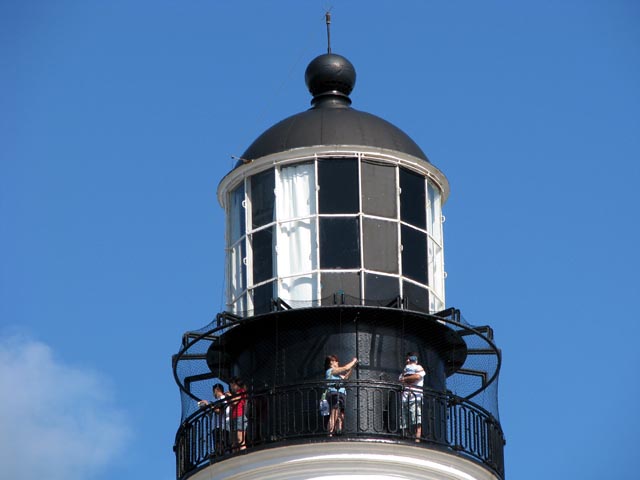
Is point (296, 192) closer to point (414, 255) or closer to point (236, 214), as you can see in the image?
point (236, 214)

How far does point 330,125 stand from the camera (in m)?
37.8

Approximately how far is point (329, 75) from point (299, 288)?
4.13m

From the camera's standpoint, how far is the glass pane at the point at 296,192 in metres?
37.2

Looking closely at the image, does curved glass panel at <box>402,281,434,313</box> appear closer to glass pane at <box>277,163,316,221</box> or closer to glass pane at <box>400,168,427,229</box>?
glass pane at <box>400,168,427,229</box>

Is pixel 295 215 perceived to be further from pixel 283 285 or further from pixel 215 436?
pixel 215 436

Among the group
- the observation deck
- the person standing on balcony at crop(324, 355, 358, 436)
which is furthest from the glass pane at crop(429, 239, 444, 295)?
the person standing on balcony at crop(324, 355, 358, 436)

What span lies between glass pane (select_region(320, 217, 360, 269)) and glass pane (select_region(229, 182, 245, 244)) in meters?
1.53

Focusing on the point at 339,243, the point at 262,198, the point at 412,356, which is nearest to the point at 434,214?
the point at 339,243

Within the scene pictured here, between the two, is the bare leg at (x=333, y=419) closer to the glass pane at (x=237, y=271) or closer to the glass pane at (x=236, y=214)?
the glass pane at (x=237, y=271)

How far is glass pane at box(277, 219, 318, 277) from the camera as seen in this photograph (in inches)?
1447

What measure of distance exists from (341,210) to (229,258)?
82.5 inches

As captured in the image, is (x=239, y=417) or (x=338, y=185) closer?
(x=239, y=417)

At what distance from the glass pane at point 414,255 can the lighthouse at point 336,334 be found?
0.07ft

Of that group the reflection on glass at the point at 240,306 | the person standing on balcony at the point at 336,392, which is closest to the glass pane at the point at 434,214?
the reflection on glass at the point at 240,306
